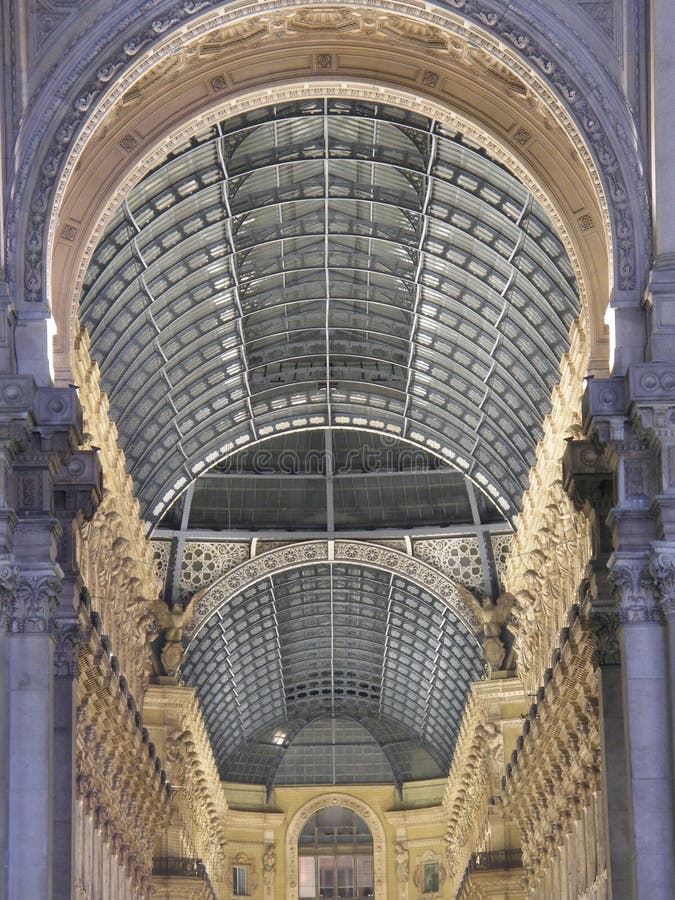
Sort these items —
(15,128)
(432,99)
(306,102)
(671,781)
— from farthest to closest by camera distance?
(306,102), (432,99), (15,128), (671,781)

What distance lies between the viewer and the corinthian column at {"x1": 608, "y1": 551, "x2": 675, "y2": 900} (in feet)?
105

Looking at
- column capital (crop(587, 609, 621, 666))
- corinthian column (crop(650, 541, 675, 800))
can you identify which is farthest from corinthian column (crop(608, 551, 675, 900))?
column capital (crop(587, 609, 621, 666))

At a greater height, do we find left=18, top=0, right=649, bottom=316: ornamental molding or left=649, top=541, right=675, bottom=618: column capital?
left=18, top=0, right=649, bottom=316: ornamental molding

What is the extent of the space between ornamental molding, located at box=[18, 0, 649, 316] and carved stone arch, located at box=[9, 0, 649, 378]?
0.02m

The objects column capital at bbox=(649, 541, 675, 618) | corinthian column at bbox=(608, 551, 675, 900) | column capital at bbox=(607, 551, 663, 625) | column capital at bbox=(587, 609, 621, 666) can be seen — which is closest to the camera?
corinthian column at bbox=(608, 551, 675, 900)

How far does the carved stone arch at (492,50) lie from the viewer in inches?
1373

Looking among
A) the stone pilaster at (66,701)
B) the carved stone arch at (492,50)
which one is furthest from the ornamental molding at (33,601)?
the carved stone arch at (492,50)

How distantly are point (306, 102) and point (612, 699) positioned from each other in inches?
770

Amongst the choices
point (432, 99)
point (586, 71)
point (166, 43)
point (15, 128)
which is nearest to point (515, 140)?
point (432, 99)

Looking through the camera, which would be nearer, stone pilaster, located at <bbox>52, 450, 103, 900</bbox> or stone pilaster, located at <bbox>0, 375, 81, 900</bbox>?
stone pilaster, located at <bbox>0, 375, 81, 900</bbox>

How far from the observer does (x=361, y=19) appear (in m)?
38.4

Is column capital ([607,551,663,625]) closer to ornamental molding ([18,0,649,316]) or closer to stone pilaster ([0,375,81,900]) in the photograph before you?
ornamental molding ([18,0,649,316])

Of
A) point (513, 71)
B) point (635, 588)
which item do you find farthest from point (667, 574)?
point (513, 71)

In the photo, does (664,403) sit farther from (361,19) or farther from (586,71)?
(361,19)
